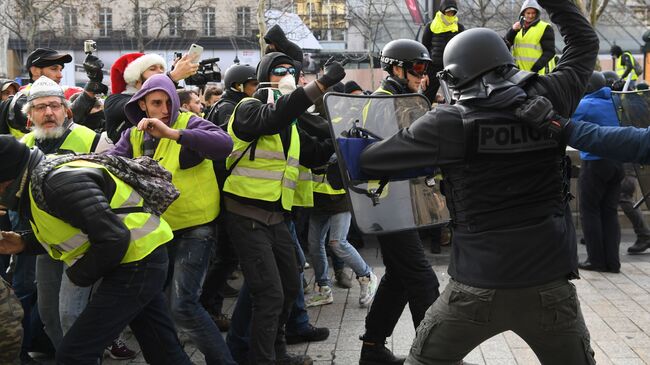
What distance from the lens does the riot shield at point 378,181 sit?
3924mm

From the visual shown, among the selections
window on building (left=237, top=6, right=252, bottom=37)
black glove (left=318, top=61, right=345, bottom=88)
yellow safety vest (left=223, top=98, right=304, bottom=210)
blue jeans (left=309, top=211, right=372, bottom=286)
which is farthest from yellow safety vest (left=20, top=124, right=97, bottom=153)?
window on building (left=237, top=6, right=252, bottom=37)

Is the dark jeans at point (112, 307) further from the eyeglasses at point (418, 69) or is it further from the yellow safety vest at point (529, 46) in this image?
the yellow safety vest at point (529, 46)

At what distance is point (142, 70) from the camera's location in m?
5.70

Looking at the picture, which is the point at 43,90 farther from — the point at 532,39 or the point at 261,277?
the point at 532,39

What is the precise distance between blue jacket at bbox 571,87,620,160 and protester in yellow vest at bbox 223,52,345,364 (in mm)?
4053

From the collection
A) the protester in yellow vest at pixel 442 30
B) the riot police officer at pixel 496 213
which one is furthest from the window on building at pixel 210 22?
the riot police officer at pixel 496 213

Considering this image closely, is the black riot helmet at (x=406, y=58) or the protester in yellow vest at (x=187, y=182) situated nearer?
the protester in yellow vest at (x=187, y=182)

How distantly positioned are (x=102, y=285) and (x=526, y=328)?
200 centimetres

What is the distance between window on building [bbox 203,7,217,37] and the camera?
47.4m

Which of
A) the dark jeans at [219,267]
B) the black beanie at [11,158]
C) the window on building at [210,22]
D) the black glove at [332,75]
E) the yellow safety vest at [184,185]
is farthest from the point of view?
the window on building at [210,22]

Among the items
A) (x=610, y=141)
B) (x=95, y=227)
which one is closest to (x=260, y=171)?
(x=95, y=227)

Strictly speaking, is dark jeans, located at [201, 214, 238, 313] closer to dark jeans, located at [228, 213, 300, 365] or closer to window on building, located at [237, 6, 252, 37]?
dark jeans, located at [228, 213, 300, 365]

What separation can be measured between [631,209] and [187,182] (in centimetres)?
639

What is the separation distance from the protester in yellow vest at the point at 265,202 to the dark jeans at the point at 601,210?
14.3 feet
